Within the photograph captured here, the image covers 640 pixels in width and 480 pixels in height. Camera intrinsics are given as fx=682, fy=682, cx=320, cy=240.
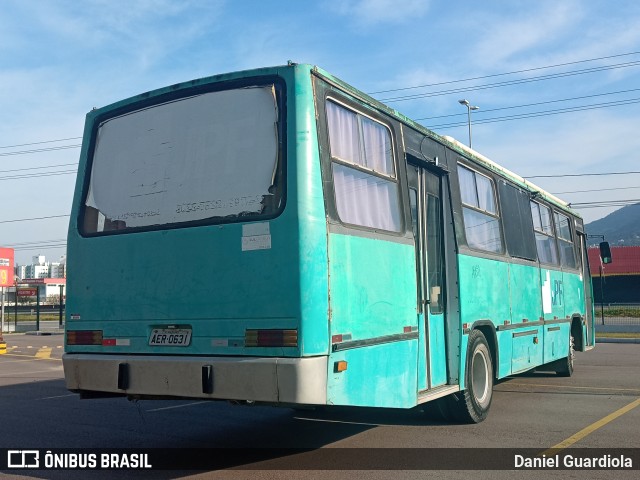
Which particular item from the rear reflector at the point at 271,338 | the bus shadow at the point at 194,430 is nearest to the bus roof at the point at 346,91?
the rear reflector at the point at 271,338

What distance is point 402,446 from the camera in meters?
7.18

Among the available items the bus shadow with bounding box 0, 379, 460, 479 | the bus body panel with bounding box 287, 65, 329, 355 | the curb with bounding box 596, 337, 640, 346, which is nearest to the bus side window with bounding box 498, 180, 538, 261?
the bus shadow with bounding box 0, 379, 460, 479

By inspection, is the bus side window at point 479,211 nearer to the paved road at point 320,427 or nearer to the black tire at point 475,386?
the black tire at point 475,386

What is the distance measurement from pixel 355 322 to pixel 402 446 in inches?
81.6

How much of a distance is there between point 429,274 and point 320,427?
A: 2409 millimetres

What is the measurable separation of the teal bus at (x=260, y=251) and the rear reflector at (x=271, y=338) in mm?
11

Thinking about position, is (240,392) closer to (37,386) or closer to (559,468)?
(559,468)

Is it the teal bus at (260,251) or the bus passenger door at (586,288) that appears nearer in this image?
the teal bus at (260,251)

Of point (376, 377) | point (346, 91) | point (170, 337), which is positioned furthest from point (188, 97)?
point (376, 377)

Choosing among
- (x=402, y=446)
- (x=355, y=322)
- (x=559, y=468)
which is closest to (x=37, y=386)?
(x=402, y=446)

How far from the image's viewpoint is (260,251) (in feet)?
18.5

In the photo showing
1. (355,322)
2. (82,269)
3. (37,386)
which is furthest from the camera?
(37,386)

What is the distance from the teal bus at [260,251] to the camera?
550 centimetres

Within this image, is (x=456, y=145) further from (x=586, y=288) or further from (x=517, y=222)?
(x=586, y=288)
